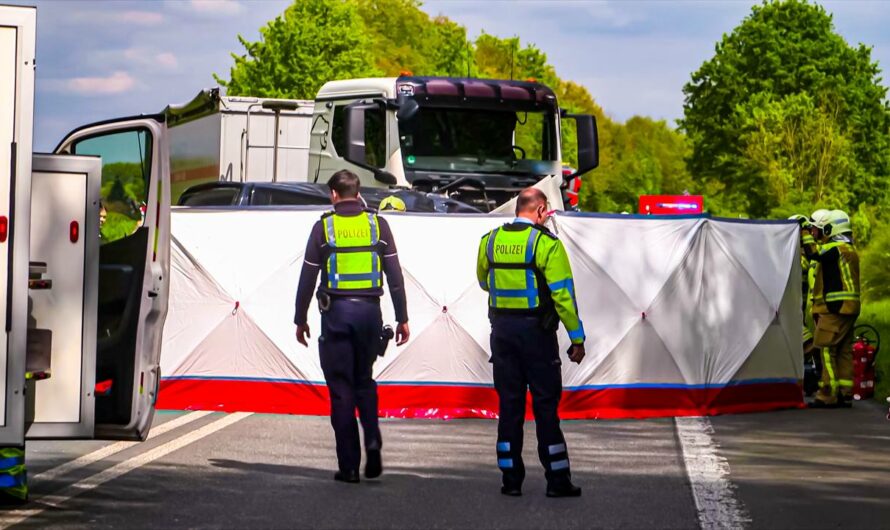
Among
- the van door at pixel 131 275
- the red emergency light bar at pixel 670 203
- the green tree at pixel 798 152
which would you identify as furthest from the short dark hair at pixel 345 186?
the green tree at pixel 798 152

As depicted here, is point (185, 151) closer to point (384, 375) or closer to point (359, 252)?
point (384, 375)

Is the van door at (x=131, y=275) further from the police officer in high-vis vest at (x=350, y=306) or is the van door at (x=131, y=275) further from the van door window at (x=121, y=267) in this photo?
the police officer in high-vis vest at (x=350, y=306)

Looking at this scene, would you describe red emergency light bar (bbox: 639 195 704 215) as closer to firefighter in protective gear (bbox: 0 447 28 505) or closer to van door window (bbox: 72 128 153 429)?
van door window (bbox: 72 128 153 429)

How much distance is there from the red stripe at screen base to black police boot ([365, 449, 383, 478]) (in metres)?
4.22

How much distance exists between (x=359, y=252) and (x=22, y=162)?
251cm

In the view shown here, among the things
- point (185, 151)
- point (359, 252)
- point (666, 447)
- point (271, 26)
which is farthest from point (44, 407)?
point (271, 26)

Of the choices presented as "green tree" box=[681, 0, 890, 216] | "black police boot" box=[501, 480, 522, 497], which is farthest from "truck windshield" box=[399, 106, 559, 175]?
"green tree" box=[681, 0, 890, 216]

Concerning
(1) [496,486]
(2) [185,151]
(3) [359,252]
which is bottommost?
(1) [496,486]

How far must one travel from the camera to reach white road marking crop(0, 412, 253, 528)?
8.53 metres

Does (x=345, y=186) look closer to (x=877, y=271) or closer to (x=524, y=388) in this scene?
(x=524, y=388)

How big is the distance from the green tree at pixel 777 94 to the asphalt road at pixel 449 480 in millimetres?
51527

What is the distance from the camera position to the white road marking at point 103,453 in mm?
10117

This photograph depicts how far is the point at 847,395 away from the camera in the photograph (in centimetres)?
1591

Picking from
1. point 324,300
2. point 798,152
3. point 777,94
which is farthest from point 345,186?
point 777,94
